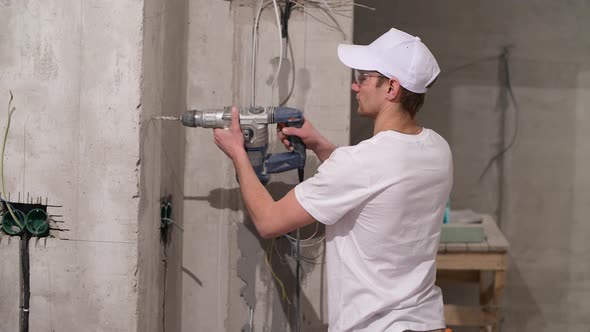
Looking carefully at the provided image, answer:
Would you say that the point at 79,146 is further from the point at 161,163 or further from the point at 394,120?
the point at 394,120

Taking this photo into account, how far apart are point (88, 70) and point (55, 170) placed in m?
0.30

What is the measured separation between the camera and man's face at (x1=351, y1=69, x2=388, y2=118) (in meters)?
1.85

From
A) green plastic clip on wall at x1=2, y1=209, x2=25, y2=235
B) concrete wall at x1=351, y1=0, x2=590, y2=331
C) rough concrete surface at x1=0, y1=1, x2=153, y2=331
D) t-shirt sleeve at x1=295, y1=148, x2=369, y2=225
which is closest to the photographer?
t-shirt sleeve at x1=295, y1=148, x2=369, y2=225

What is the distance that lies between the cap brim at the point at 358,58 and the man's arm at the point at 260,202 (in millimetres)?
362

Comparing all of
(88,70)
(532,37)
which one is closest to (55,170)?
(88,70)

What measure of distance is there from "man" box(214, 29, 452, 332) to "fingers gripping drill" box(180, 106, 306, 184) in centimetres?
22

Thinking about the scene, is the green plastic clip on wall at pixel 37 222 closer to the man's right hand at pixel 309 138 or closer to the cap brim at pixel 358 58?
the man's right hand at pixel 309 138

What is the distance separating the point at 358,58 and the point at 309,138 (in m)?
0.42

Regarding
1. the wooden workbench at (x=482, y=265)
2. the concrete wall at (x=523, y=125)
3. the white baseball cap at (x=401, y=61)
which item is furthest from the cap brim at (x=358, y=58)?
the concrete wall at (x=523, y=125)

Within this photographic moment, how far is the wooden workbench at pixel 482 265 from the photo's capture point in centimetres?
292

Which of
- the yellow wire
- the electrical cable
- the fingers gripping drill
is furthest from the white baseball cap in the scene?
the electrical cable

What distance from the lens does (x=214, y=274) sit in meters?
2.55

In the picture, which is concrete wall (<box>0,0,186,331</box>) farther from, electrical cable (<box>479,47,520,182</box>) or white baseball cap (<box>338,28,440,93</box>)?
electrical cable (<box>479,47,520,182</box>)

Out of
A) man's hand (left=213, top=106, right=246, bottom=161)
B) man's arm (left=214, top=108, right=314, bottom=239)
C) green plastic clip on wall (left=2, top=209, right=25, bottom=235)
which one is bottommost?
green plastic clip on wall (left=2, top=209, right=25, bottom=235)
